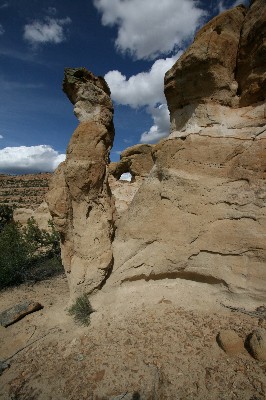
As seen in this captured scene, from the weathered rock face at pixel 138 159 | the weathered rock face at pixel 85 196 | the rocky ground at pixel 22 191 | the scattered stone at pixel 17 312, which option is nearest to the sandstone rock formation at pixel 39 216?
the weathered rock face at pixel 138 159

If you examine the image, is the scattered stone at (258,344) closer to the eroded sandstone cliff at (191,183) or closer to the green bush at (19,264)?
the eroded sandstone cliff at (191,183)

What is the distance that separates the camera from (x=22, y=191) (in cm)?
4419

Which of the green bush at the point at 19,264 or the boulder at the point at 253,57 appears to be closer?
the boulder at the point at 253,57

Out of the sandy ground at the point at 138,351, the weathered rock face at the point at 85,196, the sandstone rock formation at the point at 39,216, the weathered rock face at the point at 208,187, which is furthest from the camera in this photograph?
the sandstone rock formation at the point at 39,216

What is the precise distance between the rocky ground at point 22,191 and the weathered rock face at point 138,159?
17.8 metres

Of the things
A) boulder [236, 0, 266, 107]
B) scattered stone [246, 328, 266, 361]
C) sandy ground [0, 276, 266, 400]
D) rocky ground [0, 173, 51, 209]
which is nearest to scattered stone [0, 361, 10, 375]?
sandy ground [0, 276, 266, 400]

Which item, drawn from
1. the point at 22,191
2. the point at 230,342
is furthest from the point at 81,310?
the point at 22,191

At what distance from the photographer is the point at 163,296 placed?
16.4 ft

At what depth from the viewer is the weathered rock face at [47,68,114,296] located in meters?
5.33

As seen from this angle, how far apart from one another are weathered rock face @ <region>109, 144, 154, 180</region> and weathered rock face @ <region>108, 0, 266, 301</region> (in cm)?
882

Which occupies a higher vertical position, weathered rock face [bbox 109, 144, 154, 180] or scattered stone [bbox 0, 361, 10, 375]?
weathered rock face [bbox 109, 144, 154, 180]

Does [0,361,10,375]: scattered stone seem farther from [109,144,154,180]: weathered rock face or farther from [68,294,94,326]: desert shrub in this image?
[109,144,154,180]: weathered rock face

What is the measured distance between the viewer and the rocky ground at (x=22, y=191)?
35062mm

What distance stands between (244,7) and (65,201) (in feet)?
16.3
